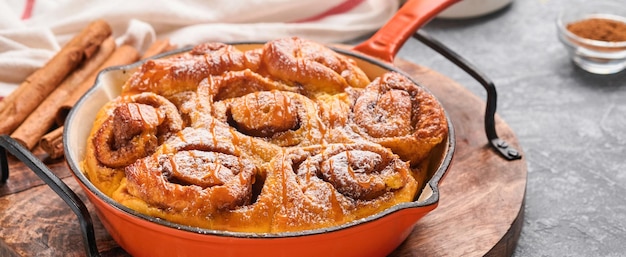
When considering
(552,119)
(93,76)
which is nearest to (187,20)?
(93,76)

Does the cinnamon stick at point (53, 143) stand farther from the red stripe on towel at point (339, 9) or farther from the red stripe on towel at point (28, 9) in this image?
the red stripe on towel at point (339, 9)

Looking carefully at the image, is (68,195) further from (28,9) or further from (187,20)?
(28,9)

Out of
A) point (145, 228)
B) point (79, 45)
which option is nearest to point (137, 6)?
point (79, 45)

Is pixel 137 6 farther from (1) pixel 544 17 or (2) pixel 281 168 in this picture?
(1) pixel 544 17

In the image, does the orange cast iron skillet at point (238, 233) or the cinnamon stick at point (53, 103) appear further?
the cinnamon stick at point (53, 103)

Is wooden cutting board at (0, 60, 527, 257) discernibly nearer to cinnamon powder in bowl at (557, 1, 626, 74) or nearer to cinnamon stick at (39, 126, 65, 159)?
cinnamon stick at (39, 126, 65, 159)

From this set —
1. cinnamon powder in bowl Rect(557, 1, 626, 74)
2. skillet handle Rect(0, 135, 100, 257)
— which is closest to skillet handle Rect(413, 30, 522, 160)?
cinnamon powder in bowl Rect(557, 1, 626, 74)

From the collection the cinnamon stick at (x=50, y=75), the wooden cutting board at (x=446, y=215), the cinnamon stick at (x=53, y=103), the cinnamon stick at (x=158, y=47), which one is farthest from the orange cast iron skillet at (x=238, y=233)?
the cinnamon stick at (x=158, y=47)
